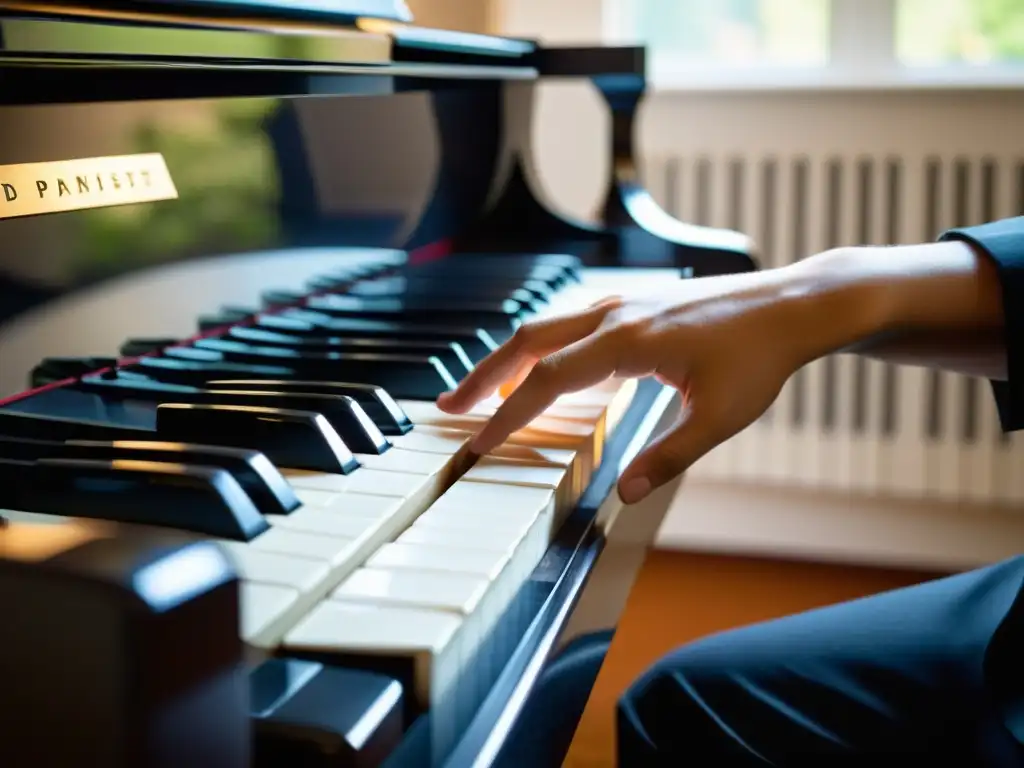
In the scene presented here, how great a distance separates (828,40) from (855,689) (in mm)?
1777

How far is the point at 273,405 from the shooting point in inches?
27.7

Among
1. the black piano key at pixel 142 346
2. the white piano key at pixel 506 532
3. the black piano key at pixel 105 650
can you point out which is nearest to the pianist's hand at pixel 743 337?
the white piano key at pixel 506 532

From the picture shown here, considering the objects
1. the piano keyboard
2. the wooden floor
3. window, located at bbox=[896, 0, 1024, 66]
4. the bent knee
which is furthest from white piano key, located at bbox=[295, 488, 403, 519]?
window, located at bbox=[896, 0, 1024, 66]

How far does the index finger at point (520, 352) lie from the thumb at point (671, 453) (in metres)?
0.11

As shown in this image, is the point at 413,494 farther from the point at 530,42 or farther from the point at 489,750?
the point at 530,42

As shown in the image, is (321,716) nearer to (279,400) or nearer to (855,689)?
(279,400)

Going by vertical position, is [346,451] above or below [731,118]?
below

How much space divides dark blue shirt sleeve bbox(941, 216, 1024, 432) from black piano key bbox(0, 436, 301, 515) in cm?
54

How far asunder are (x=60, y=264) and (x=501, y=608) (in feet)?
1.32

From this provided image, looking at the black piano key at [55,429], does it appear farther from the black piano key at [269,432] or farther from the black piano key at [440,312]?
the black piano key at [440,312]

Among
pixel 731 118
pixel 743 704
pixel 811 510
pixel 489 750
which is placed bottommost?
pixel 811 510

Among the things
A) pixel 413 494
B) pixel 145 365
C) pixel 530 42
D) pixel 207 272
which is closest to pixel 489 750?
Result: pixel 413 494

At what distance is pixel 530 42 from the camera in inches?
52.1

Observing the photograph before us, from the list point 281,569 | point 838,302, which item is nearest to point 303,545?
point 281,569
